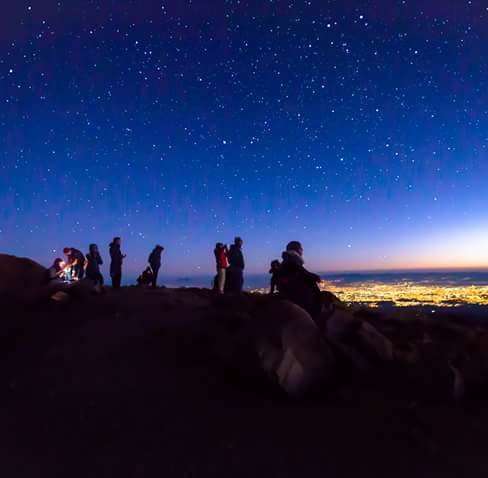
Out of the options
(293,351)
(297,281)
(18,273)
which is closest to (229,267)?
(297,281)

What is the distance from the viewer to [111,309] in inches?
486

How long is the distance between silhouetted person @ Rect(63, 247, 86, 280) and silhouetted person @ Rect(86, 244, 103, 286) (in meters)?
0.49

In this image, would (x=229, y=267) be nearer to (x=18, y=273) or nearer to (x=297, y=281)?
(x=297, y=281)

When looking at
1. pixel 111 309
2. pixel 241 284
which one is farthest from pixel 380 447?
pixel 241 284

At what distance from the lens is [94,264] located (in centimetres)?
1773

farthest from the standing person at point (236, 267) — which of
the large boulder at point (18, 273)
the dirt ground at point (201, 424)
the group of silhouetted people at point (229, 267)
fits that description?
the dirt ground at point (201, 424)

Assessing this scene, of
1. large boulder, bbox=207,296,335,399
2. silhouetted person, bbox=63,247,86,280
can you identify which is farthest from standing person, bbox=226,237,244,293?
large boulder, bbox=207,296,335,399

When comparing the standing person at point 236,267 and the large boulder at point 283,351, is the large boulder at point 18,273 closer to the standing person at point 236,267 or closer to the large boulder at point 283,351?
the standing person at point 236,267

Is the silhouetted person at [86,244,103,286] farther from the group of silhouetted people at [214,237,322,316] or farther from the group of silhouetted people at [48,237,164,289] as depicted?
the group of silhouetted people at [214,237,322,316]

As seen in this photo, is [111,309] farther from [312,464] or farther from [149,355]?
[312,464]

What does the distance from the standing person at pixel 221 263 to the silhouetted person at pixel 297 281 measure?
31.8 ft

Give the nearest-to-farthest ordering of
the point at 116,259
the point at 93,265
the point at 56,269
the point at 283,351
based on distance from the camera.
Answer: the point at 283,351 → the point at 56,269 → the point at 93,265 → the point at 116,259

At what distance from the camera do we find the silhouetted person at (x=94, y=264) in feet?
58.0

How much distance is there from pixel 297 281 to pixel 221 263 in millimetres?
10102
